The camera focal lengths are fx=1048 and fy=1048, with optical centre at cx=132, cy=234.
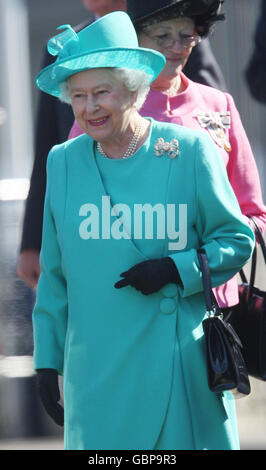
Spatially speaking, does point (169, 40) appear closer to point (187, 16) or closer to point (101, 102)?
point (187, 16)

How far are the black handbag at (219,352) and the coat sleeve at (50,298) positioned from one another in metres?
0.39

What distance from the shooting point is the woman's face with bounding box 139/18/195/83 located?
3.09 meters

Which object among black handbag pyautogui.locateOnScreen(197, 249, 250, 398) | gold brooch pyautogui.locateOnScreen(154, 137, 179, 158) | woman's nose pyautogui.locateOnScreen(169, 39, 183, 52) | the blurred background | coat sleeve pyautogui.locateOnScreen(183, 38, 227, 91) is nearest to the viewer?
black handbag pyautogui.locateOnScreen(197, 249, 250, 398)

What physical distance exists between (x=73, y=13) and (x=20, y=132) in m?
0.53

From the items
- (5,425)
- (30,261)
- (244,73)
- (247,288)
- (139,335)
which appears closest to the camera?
(139,335)

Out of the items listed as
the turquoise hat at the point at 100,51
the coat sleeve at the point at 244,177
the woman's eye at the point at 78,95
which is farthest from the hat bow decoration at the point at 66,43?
the coat sleeve at the point at 244,177

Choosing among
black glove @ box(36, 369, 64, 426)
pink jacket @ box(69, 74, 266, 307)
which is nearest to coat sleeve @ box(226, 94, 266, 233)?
pink jacket @ box(69, 74, 266, 307)

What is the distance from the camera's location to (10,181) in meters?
4.37

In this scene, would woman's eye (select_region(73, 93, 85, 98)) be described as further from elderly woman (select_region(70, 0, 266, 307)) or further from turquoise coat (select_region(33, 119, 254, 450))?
elderly woman (select_region(70, 0, 266, 307))

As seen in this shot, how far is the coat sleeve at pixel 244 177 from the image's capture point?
3156 millimetres

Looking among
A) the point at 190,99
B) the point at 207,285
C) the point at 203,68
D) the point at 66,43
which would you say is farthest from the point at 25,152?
the point at 207,285

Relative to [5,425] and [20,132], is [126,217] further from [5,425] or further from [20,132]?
[5,425]

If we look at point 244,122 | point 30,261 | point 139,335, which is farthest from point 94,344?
point 244,122

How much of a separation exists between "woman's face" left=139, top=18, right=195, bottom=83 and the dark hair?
14mm
